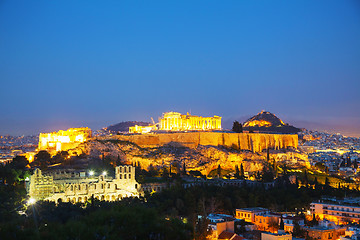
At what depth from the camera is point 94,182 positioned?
30.0 m

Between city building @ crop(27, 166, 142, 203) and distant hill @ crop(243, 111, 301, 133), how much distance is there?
5269 cm

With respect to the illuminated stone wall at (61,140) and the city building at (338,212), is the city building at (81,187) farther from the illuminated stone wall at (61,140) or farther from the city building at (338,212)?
the illuminated stone wall at (61,140)

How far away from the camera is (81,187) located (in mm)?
28719

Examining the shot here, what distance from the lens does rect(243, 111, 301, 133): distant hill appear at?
82.2 metres

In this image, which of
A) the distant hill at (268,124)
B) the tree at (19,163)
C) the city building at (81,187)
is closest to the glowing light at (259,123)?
the distant hill at (268,124)

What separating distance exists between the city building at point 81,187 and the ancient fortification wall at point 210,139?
18.0 metres

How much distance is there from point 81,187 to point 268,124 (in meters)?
62.0

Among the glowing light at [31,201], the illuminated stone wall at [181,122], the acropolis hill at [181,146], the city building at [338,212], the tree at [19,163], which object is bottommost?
the city building at [338,212]

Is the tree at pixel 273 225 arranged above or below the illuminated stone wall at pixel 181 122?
below

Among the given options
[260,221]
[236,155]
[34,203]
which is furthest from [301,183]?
[34,203]

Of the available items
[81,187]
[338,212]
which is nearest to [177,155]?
[81,187]

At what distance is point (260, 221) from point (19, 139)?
64095 millimetres

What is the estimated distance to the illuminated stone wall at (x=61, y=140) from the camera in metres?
45.1

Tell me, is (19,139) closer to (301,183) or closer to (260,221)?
(301,183)
